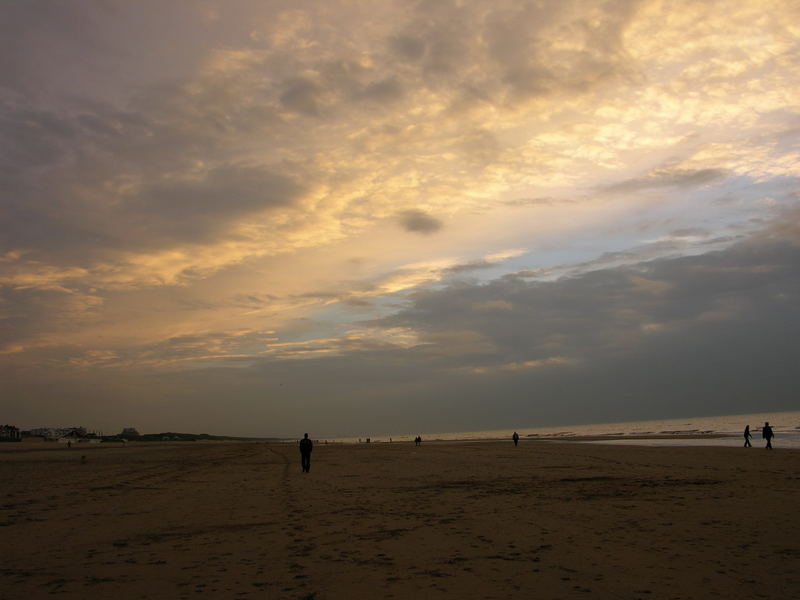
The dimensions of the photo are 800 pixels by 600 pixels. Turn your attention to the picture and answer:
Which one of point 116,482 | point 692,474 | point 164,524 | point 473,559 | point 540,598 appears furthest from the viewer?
point 116,482

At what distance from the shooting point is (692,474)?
2200 centimetres

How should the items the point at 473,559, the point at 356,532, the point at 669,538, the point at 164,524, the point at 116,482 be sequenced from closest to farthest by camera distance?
the point at 473,559 < the point at 669,538 < the point at 356,532 < the point at 164,524 < the point at 116,482

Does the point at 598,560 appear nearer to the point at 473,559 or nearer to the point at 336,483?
the point at 473,559

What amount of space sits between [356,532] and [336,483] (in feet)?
35.4

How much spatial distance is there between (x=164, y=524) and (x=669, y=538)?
10935 millimetres

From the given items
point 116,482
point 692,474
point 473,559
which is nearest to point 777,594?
point 473,559

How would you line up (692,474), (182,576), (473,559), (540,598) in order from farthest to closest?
(692,474) → (473,559) → (182,576) → (540,598)

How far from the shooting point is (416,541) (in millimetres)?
10688

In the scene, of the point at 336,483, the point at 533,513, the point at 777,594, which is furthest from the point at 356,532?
the point at 336,483

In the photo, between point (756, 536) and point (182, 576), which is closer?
point (182, 576)

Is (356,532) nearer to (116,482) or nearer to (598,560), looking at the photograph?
(598,560)

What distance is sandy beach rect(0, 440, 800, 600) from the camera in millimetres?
7809

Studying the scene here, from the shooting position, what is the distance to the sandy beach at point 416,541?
7.81m

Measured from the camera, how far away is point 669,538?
10.4 meters
